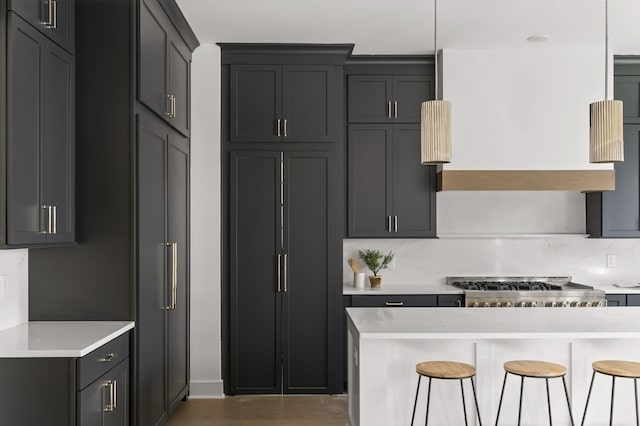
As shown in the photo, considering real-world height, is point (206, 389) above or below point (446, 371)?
below

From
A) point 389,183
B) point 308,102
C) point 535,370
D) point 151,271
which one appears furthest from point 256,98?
point 535,370

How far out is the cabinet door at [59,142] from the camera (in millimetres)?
2703

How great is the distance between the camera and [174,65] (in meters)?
3.98

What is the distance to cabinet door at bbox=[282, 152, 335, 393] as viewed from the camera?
180 inches

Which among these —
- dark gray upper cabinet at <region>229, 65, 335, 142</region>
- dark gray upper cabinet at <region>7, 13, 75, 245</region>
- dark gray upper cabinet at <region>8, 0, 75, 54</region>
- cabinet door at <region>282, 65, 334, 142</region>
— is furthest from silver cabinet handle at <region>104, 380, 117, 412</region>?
cabinet door at <region>282, 65, 334, 142</region>

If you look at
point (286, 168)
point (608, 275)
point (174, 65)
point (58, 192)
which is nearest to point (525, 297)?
point (608, 275)

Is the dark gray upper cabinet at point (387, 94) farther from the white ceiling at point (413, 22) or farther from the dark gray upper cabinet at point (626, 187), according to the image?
the dark gray upper cabinet at point (626, 187)

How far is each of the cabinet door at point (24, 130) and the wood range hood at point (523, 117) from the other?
3027mm

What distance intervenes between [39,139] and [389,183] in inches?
114

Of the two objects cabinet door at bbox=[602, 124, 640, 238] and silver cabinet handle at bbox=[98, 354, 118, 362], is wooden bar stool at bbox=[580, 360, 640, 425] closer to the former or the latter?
cabinet door at bbox=[602, 124, 640, 238]

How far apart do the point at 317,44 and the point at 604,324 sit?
2.84 metres

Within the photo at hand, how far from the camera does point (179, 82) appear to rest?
163 inches

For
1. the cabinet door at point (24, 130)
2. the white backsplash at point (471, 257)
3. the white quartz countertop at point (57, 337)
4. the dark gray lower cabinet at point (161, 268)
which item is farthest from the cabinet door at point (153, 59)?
the white backsplash at point (471, 257)

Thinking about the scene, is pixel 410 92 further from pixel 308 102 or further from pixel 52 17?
pixel 52 17
